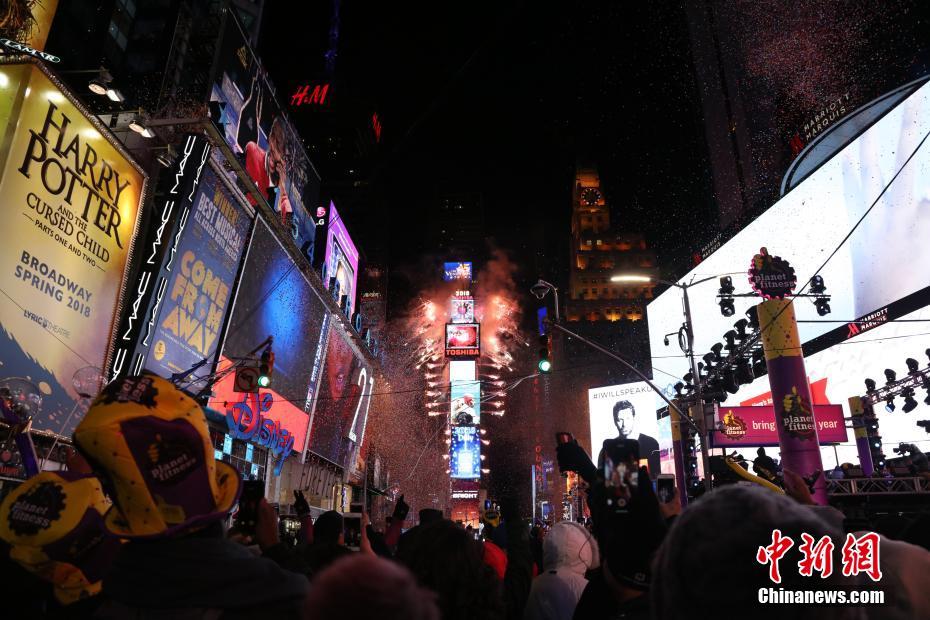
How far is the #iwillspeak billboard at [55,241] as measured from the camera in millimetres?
12500

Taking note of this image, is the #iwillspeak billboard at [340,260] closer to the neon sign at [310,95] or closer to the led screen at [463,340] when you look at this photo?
the neon sign at [310,95]

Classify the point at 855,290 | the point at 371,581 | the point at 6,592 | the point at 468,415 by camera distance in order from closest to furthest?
the point at 371,581 → the point at 6,592 → the point at 855,290 → the point at 468,415

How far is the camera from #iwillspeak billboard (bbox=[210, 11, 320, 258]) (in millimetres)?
22062

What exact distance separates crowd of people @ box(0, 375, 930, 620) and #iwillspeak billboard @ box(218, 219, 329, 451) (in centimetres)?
1814

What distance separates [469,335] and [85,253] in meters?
53.6

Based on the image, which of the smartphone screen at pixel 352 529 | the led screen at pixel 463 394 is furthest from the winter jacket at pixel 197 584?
the led screen at pixel 463 394

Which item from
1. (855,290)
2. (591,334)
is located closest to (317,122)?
(855,290)

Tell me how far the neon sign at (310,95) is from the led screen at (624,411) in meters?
36.4

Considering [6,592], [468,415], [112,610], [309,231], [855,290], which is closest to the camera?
[112,610]

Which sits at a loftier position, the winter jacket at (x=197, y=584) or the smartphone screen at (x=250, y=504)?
the smartphone screen at (x=250, y=504)

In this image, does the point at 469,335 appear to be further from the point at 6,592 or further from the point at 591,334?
the point at 6,592

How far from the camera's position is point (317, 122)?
55.2 meters

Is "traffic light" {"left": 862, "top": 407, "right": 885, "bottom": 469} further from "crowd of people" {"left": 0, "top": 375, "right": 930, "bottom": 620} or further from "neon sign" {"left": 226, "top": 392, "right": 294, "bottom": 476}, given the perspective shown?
"crowd of people" {"left": 0, "top": 375, "right": 930, "bottom": 620}

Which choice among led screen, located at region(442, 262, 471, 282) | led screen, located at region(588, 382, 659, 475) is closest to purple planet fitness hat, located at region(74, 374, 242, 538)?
led screen, located at region(588, 382, 659, 475)
